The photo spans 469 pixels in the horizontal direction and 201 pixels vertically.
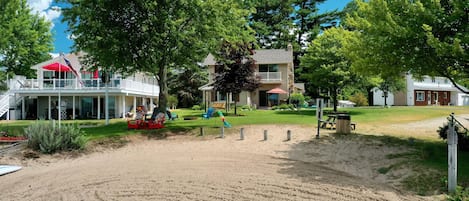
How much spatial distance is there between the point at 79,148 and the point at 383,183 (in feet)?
36.9

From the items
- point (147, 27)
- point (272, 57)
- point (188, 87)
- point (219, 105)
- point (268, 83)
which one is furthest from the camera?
point (188, 87)

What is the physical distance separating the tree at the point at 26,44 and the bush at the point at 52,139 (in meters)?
28.2

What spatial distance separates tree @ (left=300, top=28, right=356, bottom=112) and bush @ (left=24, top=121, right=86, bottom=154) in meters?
19.7

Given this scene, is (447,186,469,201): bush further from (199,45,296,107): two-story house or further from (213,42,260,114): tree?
(199,45,296,107): two-story house

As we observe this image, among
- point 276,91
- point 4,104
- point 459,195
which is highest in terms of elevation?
point 276,91

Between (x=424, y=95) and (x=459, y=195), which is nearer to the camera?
(x=459, y=195)

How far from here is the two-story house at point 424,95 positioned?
5062 cm

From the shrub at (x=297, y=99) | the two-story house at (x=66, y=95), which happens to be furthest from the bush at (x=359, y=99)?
the two-story house at (x=66, y=95)

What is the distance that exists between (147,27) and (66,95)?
1640 cm

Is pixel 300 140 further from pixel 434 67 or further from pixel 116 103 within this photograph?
pixel 116 103

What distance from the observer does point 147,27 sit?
18609mm

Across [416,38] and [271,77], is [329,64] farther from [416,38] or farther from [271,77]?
[416,38]

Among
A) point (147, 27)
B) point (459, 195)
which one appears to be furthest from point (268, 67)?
point (459, 195)

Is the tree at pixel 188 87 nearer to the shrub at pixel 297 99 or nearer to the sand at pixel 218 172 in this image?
the shrub at pixel 297 99
